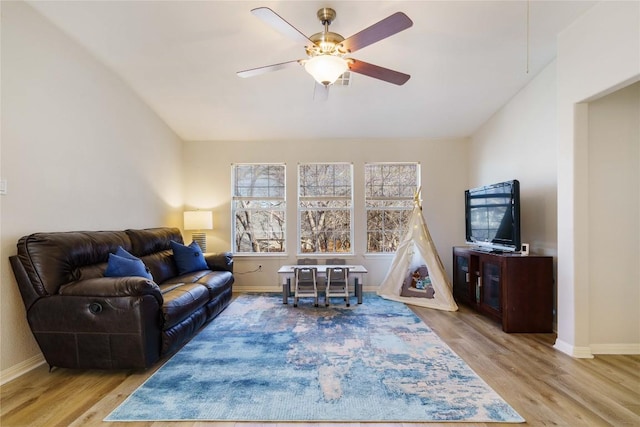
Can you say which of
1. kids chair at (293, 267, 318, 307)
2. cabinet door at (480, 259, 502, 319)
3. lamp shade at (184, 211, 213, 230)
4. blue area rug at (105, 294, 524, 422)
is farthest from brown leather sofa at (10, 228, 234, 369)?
cabinet door at (480, 259, 502, 319)

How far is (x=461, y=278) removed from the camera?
4418 mm

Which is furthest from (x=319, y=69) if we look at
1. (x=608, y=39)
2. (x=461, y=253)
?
(x=461, y=253)

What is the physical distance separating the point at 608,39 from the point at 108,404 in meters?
4.40

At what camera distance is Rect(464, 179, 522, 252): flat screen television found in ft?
11.1

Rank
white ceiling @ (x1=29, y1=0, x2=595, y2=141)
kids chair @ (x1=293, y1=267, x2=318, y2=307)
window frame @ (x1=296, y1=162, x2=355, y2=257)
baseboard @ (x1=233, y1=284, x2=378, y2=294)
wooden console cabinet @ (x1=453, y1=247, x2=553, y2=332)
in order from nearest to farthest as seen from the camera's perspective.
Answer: white ceiling @ (x1=29, y1=0, x2=595, y2=141), wooden console cabinet @ (x1=453, y1=247, x2=553, y2=332), kids chair @ (x1=293, y1=267, x2=318, y2=307), baseboard @ (x1=233, y1=284, x2=378, y2=294), window frame @ (x1=296, y1=162, x2=355, y2=257)

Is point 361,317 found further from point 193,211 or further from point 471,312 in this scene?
point 193,211

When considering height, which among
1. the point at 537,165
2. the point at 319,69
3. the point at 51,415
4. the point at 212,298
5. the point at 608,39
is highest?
the point at 608,39

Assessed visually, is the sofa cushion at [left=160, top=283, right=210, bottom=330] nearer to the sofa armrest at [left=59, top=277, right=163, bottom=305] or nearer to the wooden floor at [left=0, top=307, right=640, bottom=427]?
the sofa armrest at [left=59, top=277, right=163, bottom=305]

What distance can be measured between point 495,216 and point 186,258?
149 inches

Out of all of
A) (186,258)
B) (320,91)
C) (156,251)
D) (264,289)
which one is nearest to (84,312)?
(156,251)

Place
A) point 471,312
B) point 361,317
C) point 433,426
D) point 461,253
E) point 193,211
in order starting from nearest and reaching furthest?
point 433,426, point 361,317, point 471,312, point 461,253, point 193,211

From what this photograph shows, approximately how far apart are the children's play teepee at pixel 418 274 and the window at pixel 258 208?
73.7 inches

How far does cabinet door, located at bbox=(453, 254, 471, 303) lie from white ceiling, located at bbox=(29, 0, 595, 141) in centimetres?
201

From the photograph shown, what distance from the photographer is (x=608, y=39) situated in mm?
2426
